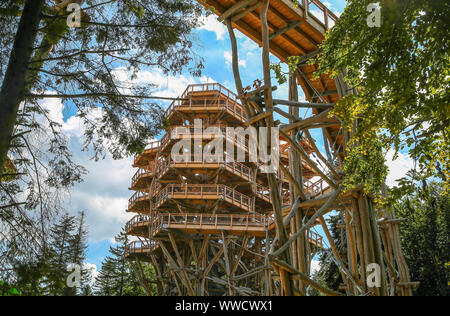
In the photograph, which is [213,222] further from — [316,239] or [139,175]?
[139,175]

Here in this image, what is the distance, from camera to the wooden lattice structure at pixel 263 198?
816cm

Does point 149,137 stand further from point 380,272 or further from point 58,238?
point 380,272

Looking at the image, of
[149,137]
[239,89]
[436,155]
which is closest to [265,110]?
[239,89]

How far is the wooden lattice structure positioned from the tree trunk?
2.01 meters

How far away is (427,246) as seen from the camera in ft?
84.5

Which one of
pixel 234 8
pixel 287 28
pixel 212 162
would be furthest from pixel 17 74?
pixel 212 162

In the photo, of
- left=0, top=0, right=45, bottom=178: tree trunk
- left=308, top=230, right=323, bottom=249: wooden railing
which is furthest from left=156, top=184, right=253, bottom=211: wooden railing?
left=0, top=0, right=45, bottom=178: tree trunk

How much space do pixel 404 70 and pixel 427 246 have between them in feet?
81.6

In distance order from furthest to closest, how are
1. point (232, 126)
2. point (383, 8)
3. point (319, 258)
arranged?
1. point (319, 258)
2. point (232, 126)
3. point (383, 8)

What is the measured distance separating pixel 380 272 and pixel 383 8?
212 inches

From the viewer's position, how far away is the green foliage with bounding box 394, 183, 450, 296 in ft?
80.2

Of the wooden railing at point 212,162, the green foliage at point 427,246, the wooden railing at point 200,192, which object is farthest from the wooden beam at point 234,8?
the green foliage at point 427,246

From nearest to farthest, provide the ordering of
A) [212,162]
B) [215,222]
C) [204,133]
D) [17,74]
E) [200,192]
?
[17,74]
[215,222]
[200,192]
[212,162]
[204,133]

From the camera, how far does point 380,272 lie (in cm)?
780
